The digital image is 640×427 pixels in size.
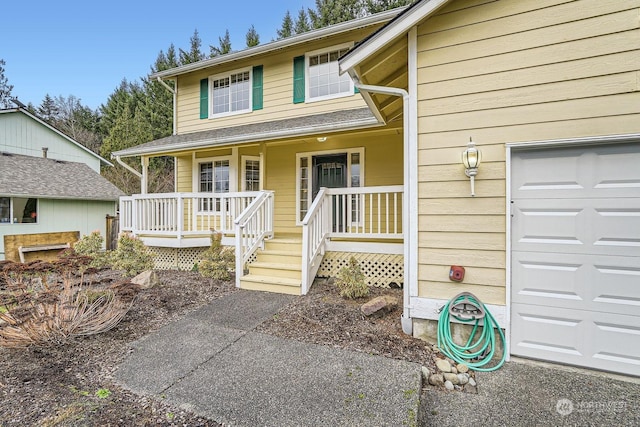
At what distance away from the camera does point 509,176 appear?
3082 millimetres

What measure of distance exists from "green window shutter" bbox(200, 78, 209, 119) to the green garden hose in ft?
27.9

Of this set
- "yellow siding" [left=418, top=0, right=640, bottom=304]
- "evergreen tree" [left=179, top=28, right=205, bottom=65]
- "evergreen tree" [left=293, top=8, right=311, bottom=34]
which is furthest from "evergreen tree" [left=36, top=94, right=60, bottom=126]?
"yellow siding" [left=418, top=0, right=640, bottom=304]

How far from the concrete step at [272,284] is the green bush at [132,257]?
2.76m

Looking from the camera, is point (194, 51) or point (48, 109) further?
point (48, 109)

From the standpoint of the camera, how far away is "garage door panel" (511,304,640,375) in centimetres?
276

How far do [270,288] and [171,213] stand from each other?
358 cm

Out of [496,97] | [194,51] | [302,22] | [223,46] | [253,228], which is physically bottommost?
[253,228]

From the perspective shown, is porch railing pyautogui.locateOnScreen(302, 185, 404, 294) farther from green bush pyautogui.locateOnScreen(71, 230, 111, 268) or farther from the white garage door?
green bush pyautogui.locateOnScreen(71, 230, 111, 268)

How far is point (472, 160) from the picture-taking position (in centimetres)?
311

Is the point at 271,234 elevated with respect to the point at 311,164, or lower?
lower

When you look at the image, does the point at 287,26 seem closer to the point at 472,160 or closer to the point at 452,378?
the point at 472,160

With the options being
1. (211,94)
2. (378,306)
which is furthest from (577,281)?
(211,94)

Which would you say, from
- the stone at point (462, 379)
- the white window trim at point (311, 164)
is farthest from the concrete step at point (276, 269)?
the stone at point (462, 379)

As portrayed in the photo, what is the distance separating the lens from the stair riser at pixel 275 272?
5309 millimetres
